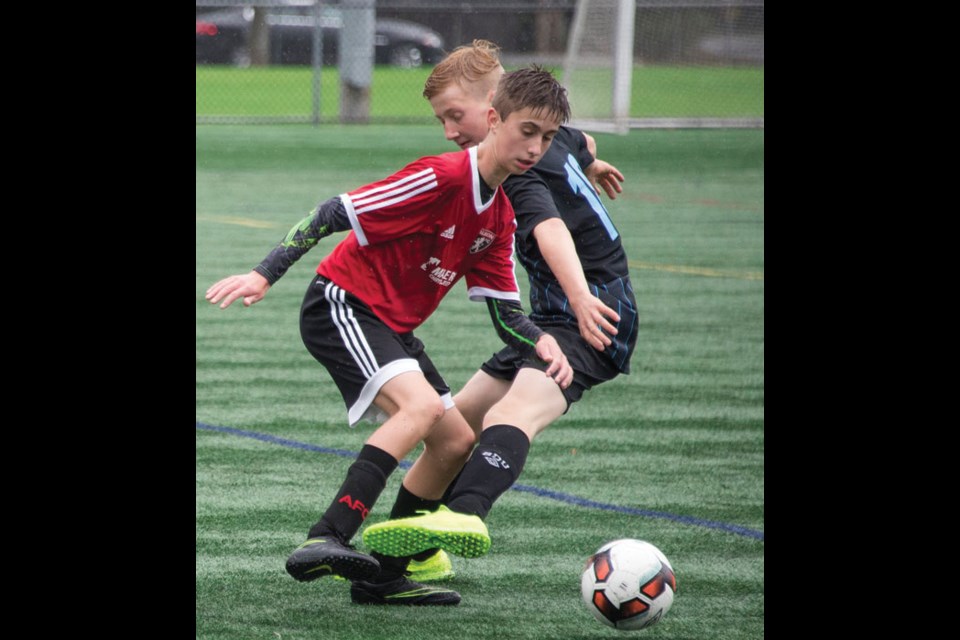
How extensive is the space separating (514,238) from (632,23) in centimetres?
1300

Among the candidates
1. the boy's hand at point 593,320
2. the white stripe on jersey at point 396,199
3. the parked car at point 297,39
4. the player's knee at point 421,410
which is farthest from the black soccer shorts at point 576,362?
the parked car at point 297,39

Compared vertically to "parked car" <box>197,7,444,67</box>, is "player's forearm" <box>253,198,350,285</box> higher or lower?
lower

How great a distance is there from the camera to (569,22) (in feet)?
69.6

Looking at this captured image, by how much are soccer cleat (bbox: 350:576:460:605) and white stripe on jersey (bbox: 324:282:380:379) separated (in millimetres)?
661

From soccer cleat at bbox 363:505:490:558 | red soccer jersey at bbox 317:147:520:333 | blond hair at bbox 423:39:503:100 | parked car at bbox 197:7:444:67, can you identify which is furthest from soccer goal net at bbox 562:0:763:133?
soccer cleat at bbox 363:505:490:558

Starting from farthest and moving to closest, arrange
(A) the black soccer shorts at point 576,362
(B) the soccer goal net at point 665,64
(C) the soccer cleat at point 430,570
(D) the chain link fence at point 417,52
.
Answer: (D) the chain link fence at point 417,52, (B) the soccer goal net at point 665,64, (C) the soccer cleat at point 430,570, (A) the black soccer shorts at point 576,362

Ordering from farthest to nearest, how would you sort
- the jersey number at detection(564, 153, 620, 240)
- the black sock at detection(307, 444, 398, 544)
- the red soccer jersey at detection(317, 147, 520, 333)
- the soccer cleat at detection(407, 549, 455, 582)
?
1. the jersey number at detection(564, 153, 620, 240)
2. the soccer cleat at detection(407, 549, 455, 582)
3. the red soccer jersey at detection(317, 147, 520, 333)
4. the black sock at detection(307, 444, 398, 544)

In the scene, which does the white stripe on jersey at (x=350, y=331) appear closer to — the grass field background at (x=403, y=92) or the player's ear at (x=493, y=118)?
the player's ear at (x=493, y=118)

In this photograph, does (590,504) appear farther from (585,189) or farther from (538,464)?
(585,189)

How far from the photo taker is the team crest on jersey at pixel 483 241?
4316mm

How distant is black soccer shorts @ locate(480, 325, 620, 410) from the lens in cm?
441

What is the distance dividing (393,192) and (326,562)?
3.62 ft

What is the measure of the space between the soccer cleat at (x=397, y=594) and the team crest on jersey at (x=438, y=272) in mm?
924

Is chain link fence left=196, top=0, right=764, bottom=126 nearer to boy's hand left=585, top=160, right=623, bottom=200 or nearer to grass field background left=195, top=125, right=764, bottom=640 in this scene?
grass field background left=195, top=125, right=764, bottom=640
